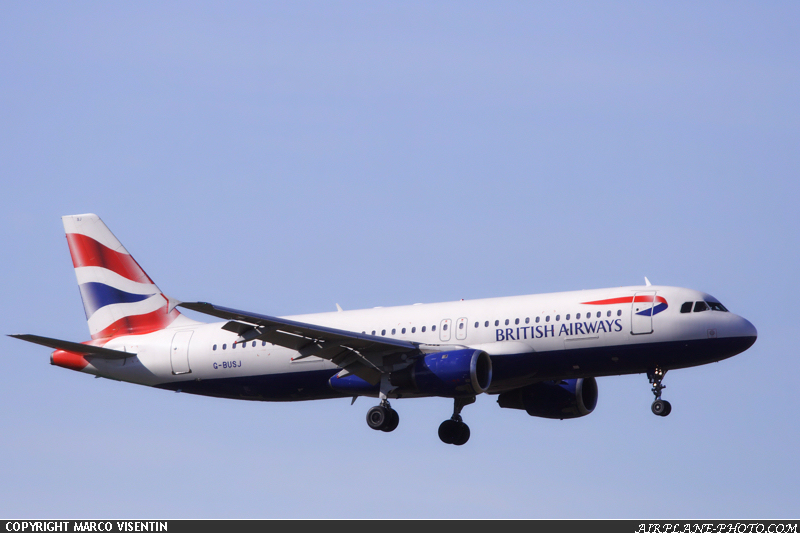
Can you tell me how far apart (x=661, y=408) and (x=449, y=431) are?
31.9 ft

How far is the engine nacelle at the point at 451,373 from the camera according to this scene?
44.3 metres

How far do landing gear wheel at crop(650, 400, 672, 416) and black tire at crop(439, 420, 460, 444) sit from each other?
9.17m

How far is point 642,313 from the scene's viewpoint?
44.7m

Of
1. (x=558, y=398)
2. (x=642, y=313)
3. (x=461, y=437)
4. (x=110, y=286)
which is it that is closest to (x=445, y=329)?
(x=461, y=437)

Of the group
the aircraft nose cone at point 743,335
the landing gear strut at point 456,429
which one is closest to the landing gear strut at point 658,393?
→ the aircraft nose cone at point 743,335

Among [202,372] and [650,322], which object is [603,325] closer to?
[650,322]

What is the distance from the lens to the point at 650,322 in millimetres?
44500

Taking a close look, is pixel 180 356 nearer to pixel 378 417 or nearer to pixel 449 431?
pixel 378 417

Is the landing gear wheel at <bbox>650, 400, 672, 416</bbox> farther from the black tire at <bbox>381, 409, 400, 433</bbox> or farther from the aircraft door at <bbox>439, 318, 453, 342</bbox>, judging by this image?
the black tire at <bbox>381, 409, 400, 433</bbox>

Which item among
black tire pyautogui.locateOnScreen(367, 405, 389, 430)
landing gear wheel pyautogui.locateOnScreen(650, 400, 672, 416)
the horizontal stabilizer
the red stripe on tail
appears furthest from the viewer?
the red stripe on tail

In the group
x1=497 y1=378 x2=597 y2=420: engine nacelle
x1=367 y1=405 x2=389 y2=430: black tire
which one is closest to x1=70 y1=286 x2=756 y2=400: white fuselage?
x1=367 y1=405 x2=389 y2=430: black tire

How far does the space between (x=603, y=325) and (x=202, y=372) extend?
659 inches

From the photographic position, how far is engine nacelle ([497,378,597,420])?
2005 inches

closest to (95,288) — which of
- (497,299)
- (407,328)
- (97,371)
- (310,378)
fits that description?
(97,371)
